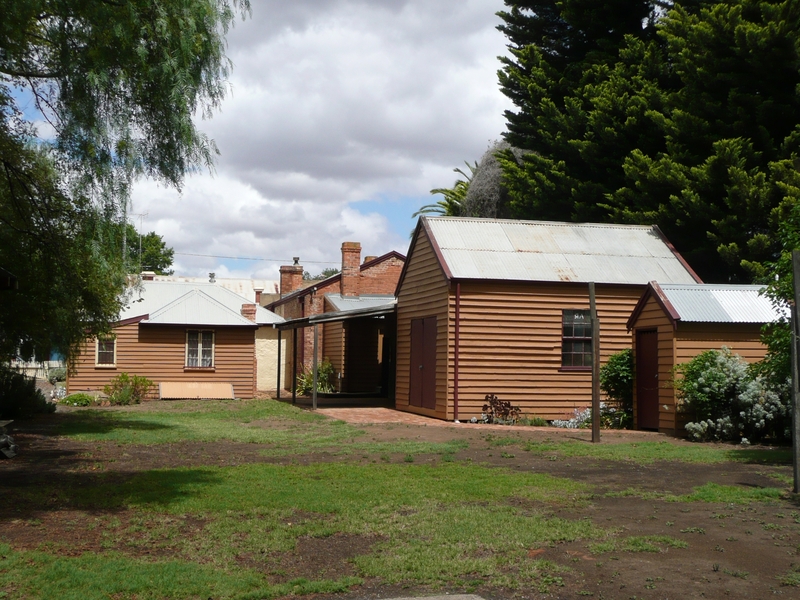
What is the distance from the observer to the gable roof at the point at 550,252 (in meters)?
20.8

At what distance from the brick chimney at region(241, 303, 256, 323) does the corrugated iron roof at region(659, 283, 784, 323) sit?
59.0ft

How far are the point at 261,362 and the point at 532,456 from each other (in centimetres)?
2472

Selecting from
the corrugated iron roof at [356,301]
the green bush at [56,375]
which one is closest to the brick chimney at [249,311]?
the corrugated iron roof at [356,301]

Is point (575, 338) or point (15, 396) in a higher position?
point (575, 338)

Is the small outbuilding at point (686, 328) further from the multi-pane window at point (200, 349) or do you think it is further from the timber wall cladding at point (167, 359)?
the multi-pane window at point (200, 349)

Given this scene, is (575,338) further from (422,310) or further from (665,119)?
(665,119)

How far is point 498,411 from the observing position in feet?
66.0

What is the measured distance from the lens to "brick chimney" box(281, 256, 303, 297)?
42.2m

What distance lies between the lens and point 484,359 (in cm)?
2033

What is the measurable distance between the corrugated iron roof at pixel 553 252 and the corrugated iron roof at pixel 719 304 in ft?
11.3

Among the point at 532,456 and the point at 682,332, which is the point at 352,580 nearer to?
the point at 532,456

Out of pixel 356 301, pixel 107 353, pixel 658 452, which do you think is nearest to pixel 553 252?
pixel 658 452

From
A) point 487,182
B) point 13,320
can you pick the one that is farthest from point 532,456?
point 487,182

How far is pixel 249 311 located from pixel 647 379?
17738 mm
